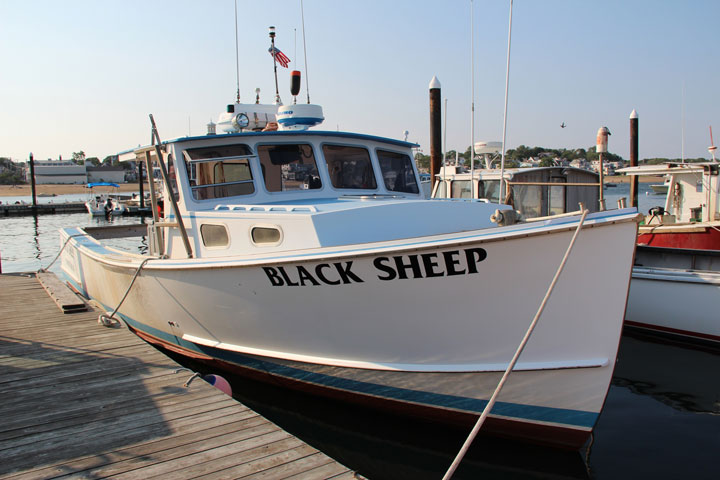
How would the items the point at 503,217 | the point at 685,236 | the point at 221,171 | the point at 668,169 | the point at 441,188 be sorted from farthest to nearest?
the point at 668,169 → the point at 441,188 → the point at 685,236 → the point at 221,171 → the point at 503,217

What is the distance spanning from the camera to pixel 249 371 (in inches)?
250

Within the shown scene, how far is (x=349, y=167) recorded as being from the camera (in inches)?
271

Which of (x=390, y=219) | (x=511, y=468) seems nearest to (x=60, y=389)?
(x=390, y=219)

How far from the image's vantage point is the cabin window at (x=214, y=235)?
5.94m

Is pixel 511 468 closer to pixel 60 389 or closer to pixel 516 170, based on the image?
pixel 60 389

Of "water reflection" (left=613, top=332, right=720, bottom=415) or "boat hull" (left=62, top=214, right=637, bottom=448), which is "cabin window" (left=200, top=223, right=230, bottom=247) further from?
"water reflection" (left=613, top=332, right=720, bottom=415)

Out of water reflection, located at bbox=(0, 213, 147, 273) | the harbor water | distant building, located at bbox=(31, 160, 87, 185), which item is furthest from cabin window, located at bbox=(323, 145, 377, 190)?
distant building, located at bbox=(31, 160, 87, 185)

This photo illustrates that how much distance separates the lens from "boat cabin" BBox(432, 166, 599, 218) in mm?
12164

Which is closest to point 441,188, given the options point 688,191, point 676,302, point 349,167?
point 676,302

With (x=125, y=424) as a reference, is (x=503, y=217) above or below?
above

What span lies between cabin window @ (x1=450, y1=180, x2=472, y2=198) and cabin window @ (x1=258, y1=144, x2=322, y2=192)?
6.85 m

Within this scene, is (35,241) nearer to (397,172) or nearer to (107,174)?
(397,172)

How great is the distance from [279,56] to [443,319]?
623 centimetres

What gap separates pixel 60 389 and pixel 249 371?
2.02 m
